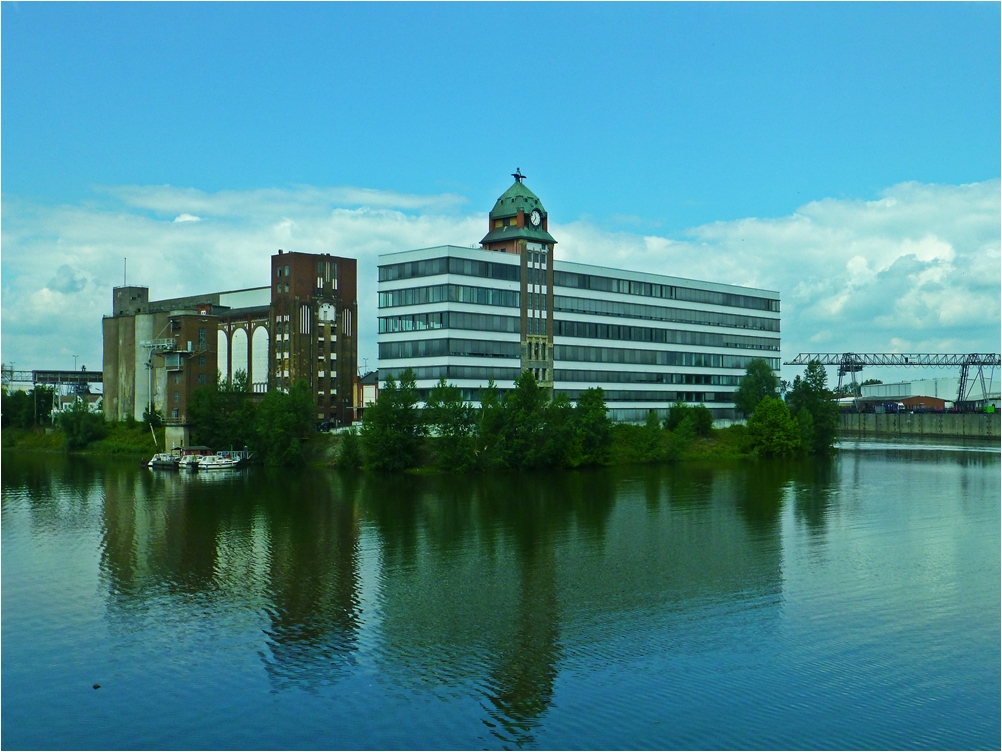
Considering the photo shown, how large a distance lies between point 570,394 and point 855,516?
55.5 m

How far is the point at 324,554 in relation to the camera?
166 feet

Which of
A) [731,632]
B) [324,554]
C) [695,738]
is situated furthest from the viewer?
[324,554]

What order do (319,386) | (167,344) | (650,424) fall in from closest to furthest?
(650,424)
(319,386)
(167,344)

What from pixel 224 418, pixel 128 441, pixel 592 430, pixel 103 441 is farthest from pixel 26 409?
pixel 592 430

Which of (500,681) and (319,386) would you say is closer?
(500,681)

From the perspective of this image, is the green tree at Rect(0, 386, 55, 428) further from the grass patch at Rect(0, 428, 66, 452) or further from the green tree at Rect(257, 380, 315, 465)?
the green tree at Rect(257, 380, 315, 465)

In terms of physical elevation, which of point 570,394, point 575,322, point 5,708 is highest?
point 575,322

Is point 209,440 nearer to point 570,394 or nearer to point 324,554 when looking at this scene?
point 570,394

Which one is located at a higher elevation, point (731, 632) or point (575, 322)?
point (575, 322)

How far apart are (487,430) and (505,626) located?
6163 cm

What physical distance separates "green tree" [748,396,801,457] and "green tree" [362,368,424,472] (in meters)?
42.7

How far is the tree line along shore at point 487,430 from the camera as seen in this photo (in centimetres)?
9712

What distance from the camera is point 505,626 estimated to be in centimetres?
3575

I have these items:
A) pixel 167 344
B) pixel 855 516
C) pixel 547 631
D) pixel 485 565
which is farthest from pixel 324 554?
pixel 167 344
